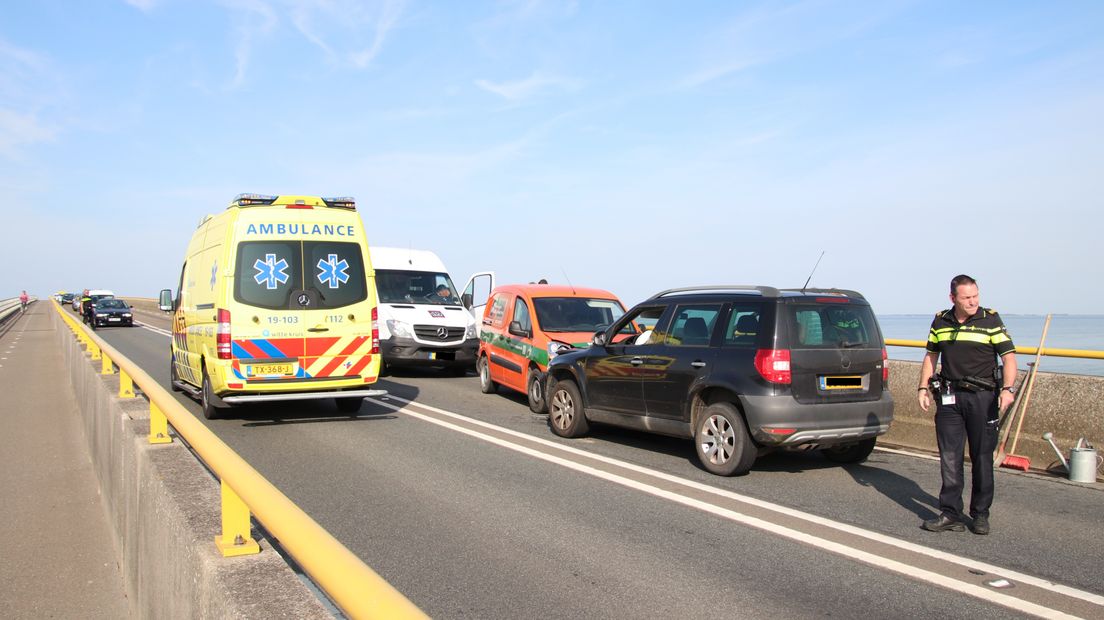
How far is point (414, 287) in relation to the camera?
1778 cm

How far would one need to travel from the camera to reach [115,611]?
5.57 m

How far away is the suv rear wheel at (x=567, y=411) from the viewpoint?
10148mm

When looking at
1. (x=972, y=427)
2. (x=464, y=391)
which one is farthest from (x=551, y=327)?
(x=972, y=427)

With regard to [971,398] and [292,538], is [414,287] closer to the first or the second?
[971,398]

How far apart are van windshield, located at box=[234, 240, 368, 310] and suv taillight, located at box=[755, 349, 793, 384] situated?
5558 millimetres

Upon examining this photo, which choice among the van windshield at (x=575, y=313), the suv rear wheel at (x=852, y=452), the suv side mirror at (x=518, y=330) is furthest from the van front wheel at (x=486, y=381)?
the suv rear wheel at (x=852, y=452)

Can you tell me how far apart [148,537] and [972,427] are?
18.1ft

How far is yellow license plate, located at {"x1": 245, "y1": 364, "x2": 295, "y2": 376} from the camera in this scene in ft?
34.4

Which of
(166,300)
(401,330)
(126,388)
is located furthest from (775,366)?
(166,300)

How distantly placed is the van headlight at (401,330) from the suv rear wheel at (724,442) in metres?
9.19

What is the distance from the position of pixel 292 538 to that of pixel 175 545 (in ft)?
5.58

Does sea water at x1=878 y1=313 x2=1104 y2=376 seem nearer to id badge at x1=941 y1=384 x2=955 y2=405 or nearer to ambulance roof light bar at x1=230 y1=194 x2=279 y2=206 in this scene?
id badge at x1=941 y1=384 x2=955 y2=405

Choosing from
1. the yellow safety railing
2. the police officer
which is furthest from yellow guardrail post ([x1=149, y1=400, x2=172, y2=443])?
the yellow safety railing

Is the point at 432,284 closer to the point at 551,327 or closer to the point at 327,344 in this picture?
the point at 551,327
